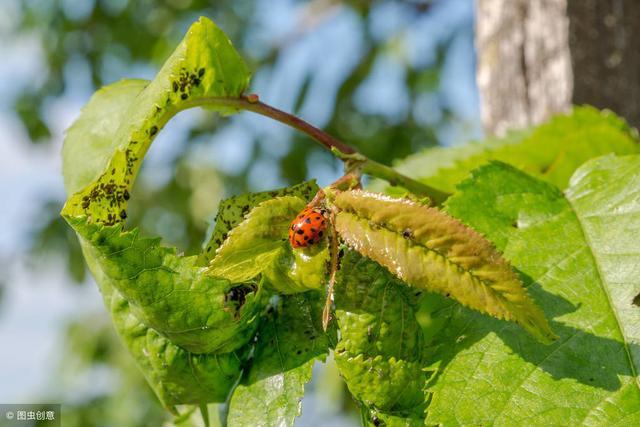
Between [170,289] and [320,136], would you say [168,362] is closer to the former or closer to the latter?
[170,289]

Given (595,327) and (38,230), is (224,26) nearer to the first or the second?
(38,230)

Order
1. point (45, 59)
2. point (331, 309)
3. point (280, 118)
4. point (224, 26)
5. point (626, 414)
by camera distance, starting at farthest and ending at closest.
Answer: point (45, 59)
point (224, 26)
point (280, 118)
point (331, 309)
point (626, 414)

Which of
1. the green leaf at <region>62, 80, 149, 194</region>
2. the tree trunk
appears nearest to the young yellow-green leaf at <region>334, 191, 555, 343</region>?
the green leaf at <region>62, 80, 149, 194</region>

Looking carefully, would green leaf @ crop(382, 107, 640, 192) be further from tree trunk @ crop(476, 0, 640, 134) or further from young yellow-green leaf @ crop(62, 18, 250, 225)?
young yellow-green leaf @ crop(62, 18, 250, 225)

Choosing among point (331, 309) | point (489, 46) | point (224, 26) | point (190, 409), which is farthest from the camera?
point (224, 26)

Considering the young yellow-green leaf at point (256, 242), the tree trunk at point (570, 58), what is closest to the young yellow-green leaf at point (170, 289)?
the young yellow-green leaf at point (256, 242)

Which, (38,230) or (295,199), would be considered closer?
(295,199)

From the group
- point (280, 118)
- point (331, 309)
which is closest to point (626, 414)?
point (331, 309)
